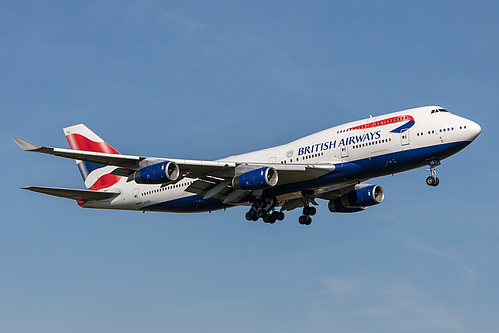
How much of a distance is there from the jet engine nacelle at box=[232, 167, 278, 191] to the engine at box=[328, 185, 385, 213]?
1010cm

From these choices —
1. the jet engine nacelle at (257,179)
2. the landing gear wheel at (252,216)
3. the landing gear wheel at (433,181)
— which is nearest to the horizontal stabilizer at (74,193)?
the landing gear wheel at (252,216)

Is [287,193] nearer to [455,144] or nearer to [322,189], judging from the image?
[322,189]

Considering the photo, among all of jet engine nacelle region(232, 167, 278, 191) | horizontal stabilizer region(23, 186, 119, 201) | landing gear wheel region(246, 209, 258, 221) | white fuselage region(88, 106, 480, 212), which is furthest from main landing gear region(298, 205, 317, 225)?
horizontal stabilizer region(23, 186, 119, 201)

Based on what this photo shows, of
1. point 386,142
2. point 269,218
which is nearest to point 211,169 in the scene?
point 269,218

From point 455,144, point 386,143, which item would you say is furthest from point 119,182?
point 455,144

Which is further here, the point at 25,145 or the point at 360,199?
the point at 360,199

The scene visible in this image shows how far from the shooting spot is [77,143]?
59.3m

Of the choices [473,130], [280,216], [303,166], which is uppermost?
[473,130]

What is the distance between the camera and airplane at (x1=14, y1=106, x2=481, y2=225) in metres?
44.1

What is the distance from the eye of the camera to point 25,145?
127 feet

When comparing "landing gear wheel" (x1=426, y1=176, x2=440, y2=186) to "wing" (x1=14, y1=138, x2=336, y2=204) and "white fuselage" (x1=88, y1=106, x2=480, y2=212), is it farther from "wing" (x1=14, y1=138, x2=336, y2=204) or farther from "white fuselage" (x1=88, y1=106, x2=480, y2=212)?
"wing" (x1=14, y1=138, x2=336, y2=204)

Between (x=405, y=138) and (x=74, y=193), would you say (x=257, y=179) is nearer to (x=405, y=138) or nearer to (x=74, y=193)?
(x=405, y=138)

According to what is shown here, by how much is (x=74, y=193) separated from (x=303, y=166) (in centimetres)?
1734

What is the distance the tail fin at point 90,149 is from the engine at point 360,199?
18226 millimetres
